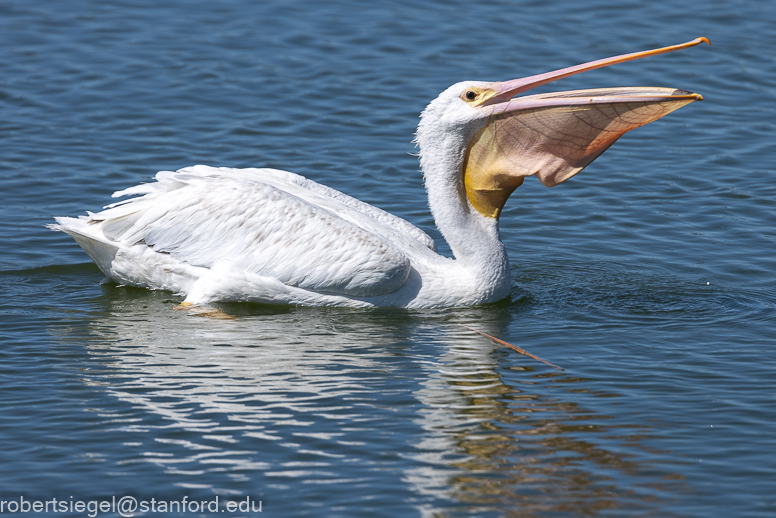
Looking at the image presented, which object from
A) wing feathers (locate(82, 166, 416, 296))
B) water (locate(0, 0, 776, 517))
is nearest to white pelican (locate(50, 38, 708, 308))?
wing feathers (locate(82, 166, 416, 296))

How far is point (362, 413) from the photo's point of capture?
18.3 ft

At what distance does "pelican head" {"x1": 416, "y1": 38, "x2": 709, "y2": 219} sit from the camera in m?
6.52

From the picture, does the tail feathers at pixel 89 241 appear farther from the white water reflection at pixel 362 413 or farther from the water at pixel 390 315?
the white water reflection at pixel 362 413

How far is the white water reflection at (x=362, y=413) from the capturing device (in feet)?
16.1

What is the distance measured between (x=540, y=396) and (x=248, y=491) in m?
1.81

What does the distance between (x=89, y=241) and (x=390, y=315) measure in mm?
2074

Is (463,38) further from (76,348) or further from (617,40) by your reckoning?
(76,348)

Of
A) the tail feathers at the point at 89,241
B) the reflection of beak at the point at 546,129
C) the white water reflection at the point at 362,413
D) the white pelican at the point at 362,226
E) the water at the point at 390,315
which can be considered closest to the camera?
the white water reflection at the point at 362,413

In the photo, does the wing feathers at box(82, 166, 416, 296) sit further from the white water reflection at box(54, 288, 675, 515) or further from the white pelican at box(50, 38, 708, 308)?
the white water reflection at box(54, 288, 675, 515)

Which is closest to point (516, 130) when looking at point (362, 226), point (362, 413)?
point (362, 226)

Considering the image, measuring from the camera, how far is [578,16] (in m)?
13.9

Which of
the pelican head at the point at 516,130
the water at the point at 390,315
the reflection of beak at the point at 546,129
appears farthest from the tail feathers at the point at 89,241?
the reflection of beak at the point at 546,129

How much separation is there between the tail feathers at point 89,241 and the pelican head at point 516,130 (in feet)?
7.09

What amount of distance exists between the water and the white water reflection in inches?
0.7
